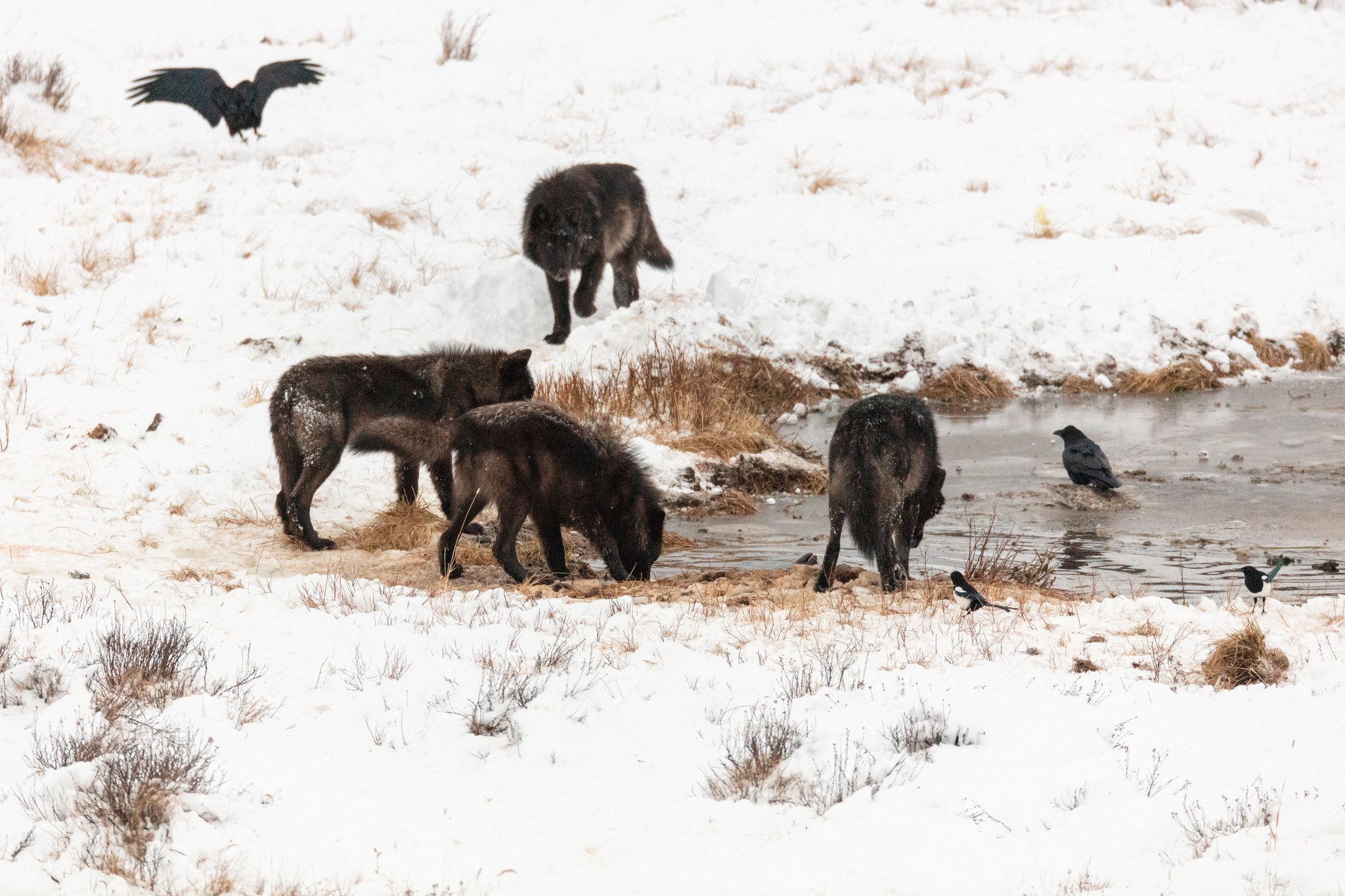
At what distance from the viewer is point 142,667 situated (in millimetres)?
5133

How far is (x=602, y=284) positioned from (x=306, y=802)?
507 inches

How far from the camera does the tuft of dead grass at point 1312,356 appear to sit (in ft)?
51.1

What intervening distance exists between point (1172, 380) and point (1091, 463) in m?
5.82

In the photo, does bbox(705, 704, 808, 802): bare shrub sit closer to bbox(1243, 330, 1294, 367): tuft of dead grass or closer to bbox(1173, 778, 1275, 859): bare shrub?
bbox(1173, 778, 1275, 859): bare shrub

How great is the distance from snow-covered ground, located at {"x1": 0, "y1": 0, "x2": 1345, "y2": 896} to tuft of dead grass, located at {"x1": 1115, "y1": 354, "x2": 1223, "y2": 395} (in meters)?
0.35

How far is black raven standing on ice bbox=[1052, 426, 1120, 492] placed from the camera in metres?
9.83

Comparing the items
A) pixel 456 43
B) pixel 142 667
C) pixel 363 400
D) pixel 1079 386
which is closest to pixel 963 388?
pixel 1079 386

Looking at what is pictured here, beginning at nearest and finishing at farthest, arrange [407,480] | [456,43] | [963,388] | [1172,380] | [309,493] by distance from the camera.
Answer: [309,493], [407,480], [963,388], [1172,380], [456,43]

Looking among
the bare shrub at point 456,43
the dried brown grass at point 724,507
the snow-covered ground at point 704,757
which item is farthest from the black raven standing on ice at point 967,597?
the bare shrub at point 456,43

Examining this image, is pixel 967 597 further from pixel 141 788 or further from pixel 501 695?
pixel 141 788

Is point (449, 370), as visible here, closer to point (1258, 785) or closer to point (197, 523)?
point (197, 523)

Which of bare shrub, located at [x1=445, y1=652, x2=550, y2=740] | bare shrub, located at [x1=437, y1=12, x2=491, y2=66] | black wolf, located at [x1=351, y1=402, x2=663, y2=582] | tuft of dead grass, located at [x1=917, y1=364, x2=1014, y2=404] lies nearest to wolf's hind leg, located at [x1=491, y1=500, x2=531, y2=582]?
black wolf, located at [x1=351, y1=402, x2=663, y2=582]

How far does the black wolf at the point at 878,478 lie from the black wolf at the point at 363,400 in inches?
114

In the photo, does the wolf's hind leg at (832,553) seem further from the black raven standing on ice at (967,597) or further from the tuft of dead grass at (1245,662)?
the tuft of dead grass at (1245,662)
